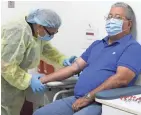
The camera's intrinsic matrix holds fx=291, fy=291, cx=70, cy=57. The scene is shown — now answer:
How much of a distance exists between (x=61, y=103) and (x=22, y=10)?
1.33 meters

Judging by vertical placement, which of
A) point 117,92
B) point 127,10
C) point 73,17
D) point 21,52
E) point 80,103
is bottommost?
point 80,103

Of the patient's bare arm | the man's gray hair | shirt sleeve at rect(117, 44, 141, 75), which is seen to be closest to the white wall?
the man's gray hair

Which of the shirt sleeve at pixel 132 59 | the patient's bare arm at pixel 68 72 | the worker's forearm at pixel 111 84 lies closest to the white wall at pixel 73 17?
the patient's bare arm at pixel 68 72

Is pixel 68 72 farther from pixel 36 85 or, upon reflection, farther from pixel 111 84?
pixel 111 84

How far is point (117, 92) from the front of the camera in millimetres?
2051

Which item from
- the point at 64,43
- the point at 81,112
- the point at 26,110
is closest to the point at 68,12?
the point at 64,43

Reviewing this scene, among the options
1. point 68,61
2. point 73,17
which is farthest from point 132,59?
point 73,17

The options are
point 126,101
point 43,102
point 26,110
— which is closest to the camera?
point 126,101

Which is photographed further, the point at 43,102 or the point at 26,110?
the point at 26,110

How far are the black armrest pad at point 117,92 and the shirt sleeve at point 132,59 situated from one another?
5.4 inches

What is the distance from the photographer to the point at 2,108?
2.51 metres

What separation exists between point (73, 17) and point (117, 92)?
4.19 feet

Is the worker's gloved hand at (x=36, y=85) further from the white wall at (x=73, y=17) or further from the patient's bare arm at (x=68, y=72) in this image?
the white wall at (x=73, y=17)

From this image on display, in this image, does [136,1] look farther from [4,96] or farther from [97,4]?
[4,96]
